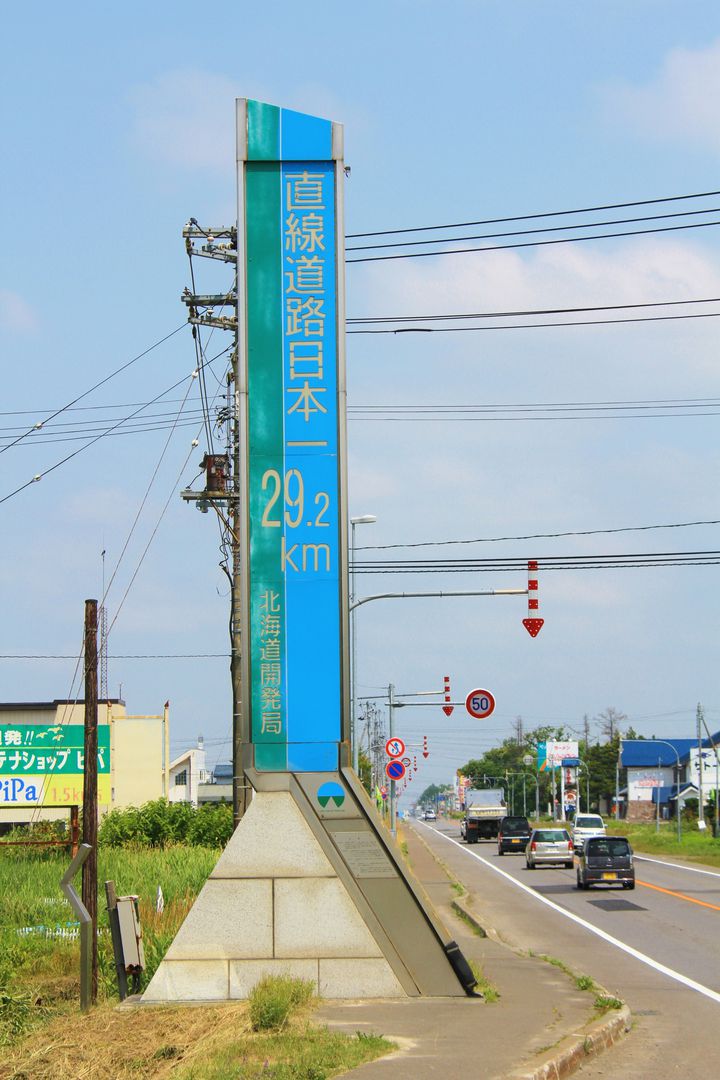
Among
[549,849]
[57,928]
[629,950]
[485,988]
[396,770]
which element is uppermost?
[396,770]

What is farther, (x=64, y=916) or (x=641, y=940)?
(x=641, y=940)

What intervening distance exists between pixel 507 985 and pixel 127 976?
4315mm

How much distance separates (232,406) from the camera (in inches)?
1190

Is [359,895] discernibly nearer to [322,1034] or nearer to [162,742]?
[322,1034]

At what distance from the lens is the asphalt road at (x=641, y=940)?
39.4 ft

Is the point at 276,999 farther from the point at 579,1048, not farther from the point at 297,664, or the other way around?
the point at 297,664

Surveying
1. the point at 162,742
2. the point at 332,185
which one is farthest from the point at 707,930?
the point at 162,742

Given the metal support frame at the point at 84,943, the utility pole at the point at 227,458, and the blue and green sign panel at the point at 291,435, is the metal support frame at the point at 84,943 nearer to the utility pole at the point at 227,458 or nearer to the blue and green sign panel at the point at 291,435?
the blue and green sign panel at the point at 291,435

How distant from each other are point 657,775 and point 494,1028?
117 meters

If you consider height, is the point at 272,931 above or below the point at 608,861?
above

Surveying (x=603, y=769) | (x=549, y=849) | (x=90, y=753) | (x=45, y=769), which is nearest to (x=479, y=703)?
(x=549, y=849)

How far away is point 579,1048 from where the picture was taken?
11133mm

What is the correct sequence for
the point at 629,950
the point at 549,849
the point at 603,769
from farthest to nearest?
1. the point at 603,769
2. the point at 549,849
3. the point at 629,950

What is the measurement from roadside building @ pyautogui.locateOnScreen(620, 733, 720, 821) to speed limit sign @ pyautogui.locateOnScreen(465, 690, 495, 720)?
3143 inches
